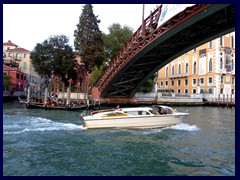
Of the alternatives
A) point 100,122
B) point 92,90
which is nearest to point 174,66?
point 92,90

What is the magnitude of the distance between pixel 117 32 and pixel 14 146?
25505mm

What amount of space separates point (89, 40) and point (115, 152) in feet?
70.8

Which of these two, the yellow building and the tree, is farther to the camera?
the yellow building

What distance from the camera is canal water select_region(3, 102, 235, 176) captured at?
17.7ft

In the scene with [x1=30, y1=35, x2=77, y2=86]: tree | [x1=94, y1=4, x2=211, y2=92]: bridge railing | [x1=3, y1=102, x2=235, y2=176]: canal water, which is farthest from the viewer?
[x1=30, y1=35, x2=77, y2=86]: tree

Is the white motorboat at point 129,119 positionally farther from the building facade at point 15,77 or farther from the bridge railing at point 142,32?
the building facade at point 15,77

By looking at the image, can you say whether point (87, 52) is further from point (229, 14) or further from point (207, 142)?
point (207, 142)

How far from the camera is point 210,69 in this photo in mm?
34469

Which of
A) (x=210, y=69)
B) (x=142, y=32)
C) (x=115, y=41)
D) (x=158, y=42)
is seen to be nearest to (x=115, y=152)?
(x=158, y=42)

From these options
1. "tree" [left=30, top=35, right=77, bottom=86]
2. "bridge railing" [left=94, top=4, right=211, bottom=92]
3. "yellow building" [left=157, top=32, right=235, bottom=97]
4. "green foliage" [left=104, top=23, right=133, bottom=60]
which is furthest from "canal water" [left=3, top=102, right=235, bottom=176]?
"yellow building" [left=157, top=32, right=235, bottom=97]

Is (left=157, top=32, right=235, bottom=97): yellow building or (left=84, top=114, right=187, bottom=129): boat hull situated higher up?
(left=157, top=32, right=235, bottom=97): yellow building

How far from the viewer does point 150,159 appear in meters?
6.19

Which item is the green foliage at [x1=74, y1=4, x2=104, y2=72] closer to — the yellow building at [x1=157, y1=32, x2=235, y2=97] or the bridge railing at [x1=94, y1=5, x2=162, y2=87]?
the bridge railing at [x1=94, y1=5, x2=162, y2=87]

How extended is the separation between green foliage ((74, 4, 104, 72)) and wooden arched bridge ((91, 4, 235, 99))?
2429mm
